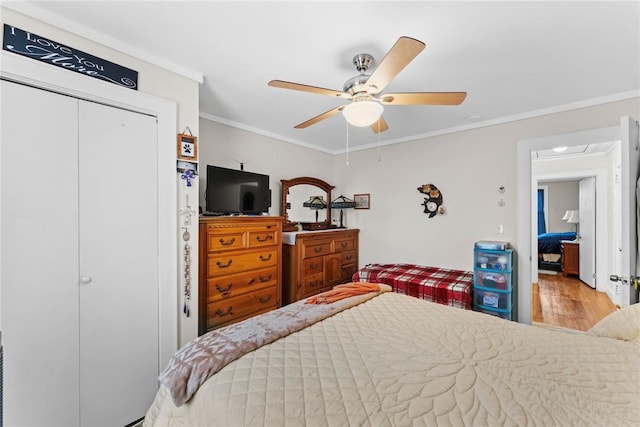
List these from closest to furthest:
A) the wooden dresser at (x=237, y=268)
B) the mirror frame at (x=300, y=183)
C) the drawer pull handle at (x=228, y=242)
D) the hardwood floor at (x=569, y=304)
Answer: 1. the wooden dresser at (x=237, y=268)
2. the drawer pull handle at (x=228, y=242)
3. the hardwood floor at (x=569, y=304)
4. the mirror frame at (x=300, y=183)

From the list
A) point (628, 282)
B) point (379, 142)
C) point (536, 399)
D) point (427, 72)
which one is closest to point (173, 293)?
point (536, 399)

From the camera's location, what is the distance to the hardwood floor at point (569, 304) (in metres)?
3.32

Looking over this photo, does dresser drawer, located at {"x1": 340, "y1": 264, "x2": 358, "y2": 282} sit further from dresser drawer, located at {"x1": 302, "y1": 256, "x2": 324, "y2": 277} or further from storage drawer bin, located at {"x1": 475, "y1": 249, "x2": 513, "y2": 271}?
storage drawer bin, located at {"x1": 475, "y1": 249, "x2": 513, "y2": 271}

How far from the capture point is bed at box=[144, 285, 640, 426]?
0.89 m

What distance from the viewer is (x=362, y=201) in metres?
4.43

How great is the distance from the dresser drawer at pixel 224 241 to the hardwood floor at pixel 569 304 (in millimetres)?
3643

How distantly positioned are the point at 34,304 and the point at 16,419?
58cm

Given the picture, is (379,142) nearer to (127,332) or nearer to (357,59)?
(357,59)

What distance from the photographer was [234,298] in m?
2.65

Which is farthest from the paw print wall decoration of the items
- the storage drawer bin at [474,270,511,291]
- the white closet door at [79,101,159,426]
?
the white closet door at [79,101,159,426]

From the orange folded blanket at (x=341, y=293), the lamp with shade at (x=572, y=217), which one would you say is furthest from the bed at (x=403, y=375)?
the lamp with shade at (x=572, y=217)

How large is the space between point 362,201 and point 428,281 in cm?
172

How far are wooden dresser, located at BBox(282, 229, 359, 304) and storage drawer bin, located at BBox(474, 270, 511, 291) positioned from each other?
1792 millimetres

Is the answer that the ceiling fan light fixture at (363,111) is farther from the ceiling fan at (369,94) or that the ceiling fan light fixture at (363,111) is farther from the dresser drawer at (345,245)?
the dresser drawer at (345,245)
